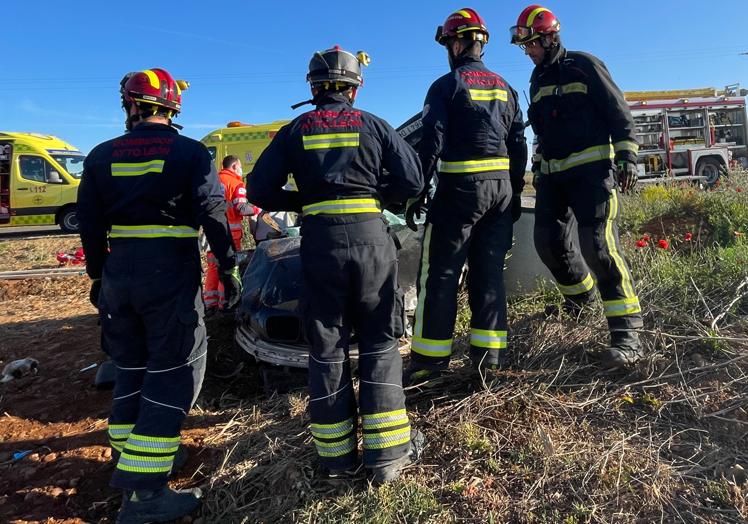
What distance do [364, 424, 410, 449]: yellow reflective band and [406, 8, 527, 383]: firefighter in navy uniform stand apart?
60cm

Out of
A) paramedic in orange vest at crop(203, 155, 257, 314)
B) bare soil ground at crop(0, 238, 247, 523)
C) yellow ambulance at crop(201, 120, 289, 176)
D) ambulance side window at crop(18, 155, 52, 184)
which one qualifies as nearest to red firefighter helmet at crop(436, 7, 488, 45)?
bare soil ground at crop(0, 238, 247, 523)

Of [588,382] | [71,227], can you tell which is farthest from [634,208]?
[71,227]

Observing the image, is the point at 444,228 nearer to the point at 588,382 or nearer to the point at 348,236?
the point at 348,236

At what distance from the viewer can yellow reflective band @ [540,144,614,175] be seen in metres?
2.93

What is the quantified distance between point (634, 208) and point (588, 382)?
4859mm

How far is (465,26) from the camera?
284 cm

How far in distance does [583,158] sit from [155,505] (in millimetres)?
2810

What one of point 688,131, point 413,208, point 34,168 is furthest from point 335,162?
point 688,131

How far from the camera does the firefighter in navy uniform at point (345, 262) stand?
7.20 ft

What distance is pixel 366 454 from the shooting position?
2176 mm

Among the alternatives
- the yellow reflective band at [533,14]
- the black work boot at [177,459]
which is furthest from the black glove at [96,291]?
the yellow reflective band at [533,14]

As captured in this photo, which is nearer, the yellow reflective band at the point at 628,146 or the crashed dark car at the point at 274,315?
the yellow reflective band at the point at 628,146

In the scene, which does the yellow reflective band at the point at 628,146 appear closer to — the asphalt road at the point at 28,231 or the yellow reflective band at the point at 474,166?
the yellow reflective band at the point at 474,166

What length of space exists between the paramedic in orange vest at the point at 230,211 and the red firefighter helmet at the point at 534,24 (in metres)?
3.06
